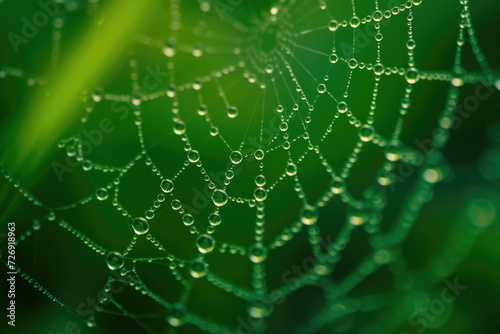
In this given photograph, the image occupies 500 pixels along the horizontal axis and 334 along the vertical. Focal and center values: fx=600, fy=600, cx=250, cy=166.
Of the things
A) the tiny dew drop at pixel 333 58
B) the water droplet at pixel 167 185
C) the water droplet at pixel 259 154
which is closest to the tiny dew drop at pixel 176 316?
the water droplet at pixel 167 185

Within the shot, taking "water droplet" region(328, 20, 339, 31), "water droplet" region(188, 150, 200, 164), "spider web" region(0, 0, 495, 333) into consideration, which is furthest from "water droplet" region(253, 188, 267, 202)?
"water droplet" region(328, 20, 339, 31)

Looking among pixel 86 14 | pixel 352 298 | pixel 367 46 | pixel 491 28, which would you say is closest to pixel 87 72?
pixel 86 14

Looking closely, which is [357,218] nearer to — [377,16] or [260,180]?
[260,180]

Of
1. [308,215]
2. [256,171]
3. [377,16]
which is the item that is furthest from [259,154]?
[377,16]

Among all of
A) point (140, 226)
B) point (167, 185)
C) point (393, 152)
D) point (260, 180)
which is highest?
point (393, 152)

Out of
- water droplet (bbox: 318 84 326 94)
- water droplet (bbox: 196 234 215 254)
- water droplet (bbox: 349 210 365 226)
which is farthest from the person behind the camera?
water droplet (bbox: 318 84 326 94)

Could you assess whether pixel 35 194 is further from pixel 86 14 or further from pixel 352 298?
pixel 352 298

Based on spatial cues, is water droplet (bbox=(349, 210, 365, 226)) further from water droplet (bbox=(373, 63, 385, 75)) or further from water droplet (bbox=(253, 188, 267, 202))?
water droplet (bbox=(373, 63, 385, 75))
